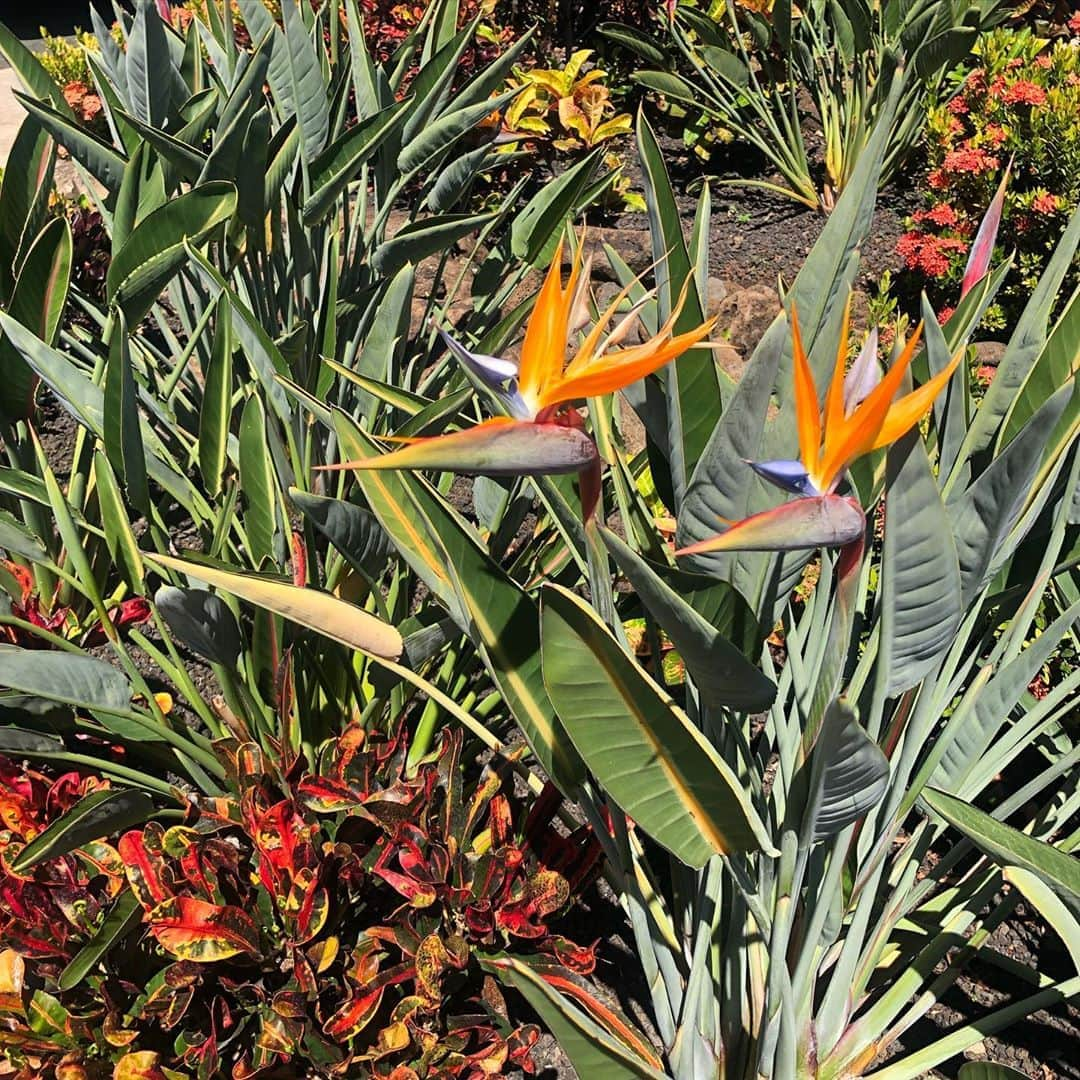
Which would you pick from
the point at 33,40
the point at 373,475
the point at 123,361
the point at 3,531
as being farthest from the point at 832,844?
the point at 33,40

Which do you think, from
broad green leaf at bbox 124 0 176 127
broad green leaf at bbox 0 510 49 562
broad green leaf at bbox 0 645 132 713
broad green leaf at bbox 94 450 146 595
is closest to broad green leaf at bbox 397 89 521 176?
broad green leaf at bbox 124 0 176 127

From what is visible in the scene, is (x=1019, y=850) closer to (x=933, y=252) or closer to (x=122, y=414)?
(x=122, y=414)

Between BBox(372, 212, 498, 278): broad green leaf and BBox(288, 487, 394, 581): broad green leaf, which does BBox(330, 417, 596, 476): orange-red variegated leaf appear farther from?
BBox(372, 212, 498, 278): broad green leaf

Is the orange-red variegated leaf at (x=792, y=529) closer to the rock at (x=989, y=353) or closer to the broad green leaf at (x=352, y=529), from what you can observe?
the broad green leaf at (x=352, y=529)

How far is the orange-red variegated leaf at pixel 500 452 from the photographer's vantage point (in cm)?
56

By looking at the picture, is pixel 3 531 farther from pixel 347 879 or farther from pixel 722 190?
pixel 722 190

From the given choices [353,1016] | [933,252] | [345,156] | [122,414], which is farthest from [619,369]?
[933,252]

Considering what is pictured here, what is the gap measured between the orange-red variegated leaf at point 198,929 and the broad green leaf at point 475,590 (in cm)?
41

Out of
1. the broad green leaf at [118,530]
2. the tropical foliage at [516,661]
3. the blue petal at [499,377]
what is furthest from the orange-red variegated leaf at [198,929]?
the blue petal at [499,377]

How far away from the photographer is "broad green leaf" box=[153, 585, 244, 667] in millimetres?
994

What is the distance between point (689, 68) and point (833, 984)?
366 centimetres

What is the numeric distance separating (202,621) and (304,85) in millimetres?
814

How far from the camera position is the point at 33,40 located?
26.5 feet

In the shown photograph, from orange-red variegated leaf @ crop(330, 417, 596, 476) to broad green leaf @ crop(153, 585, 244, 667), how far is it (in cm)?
48
